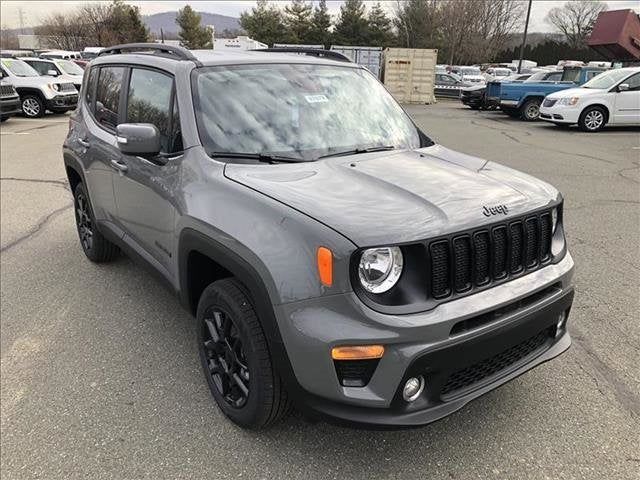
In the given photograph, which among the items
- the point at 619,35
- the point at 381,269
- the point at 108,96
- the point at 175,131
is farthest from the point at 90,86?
the point at 619,35

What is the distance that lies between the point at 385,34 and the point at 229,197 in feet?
197

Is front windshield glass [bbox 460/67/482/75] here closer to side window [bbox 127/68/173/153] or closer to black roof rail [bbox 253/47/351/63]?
black roof rail [bbox 253/47/351/63]

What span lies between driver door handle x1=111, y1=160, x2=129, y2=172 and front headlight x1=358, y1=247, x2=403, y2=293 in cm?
219

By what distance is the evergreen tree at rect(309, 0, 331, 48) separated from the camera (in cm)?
5841

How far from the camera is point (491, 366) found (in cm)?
245

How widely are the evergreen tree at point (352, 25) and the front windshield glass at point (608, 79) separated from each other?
147 ft

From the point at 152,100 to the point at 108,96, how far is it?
0.96 metres

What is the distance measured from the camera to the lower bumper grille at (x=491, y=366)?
7.58 ft

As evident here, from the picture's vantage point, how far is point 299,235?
2.18 metres

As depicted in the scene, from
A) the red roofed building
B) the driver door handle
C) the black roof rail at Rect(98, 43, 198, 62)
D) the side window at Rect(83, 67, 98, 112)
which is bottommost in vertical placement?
the driver door handle

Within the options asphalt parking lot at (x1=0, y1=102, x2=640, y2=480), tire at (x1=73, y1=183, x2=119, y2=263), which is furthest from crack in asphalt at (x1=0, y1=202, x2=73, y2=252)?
tire at (x1=73, y1=183, x2=119, y2=263)

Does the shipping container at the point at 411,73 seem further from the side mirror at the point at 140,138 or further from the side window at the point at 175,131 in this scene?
the side mirror at the point at 140,138

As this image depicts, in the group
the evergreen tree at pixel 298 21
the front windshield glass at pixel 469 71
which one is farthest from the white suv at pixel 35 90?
the evergreen tree at pixel 298 21

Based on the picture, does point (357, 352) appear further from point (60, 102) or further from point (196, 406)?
point (60, 102)
